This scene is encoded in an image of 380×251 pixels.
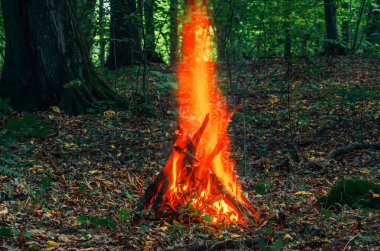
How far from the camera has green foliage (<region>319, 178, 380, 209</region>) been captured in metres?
6.19

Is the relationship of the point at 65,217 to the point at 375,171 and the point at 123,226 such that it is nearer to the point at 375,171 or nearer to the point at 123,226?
the point at 123,226

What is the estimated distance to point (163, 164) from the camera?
8.87 metres

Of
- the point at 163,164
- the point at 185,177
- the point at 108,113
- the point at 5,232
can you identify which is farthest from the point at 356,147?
the point at 5,232

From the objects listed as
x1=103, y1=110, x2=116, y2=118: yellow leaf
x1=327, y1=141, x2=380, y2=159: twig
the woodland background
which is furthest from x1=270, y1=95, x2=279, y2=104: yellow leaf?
x1=103, y1=110, x2=116, y2=118: yellow leaf

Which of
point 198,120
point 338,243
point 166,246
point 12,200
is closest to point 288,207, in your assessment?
point 338,243

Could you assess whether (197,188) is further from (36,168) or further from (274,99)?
(274,99)

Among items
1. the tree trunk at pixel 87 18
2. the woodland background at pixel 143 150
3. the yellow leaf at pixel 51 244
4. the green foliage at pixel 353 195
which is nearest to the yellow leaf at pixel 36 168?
the woodland background at pixel 143 150

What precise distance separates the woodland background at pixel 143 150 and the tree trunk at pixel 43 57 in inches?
0.9

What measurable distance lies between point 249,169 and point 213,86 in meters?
6.45

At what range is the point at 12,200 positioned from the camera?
264 inches

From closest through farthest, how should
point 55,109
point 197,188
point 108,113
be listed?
point 197,188
point 55,109
point 108,113

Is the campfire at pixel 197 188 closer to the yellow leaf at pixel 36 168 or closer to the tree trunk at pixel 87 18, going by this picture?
the yellow leaf at pixel 36 168

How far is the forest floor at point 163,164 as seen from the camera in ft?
17.4

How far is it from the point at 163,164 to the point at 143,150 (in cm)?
83
